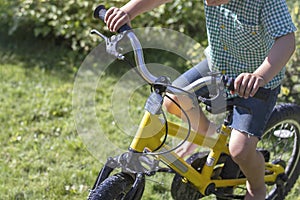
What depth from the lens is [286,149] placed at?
387cm

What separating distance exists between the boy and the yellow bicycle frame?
13 cm

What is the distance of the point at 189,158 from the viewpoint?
312cm

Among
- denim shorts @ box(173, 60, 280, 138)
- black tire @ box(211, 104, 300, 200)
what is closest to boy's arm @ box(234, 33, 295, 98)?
denim shorts @ box(173, 60, 280, 138)

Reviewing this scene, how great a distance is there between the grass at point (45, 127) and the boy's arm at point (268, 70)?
0.82 meters

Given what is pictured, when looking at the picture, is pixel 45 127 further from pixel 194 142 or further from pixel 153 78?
pixel 153 78

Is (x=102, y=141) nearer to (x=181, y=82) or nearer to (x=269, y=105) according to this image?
(x=181, y=82)

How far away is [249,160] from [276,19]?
72cm

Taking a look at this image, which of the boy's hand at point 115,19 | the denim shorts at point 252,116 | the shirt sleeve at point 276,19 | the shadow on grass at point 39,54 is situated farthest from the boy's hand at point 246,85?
the shadow on grass at point 39,54

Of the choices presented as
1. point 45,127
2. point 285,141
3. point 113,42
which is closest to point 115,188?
point 113,42

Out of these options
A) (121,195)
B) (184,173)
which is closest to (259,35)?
(184,173)

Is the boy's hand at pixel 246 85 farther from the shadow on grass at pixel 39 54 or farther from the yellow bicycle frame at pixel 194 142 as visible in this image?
the shadow on grass at pixel 39 54

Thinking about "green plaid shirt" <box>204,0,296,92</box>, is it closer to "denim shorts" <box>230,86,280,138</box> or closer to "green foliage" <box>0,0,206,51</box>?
"denim shorts" <box>230,86,280,138</box>

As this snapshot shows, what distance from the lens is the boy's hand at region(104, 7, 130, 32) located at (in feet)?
8.52

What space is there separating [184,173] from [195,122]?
0.94 feet
